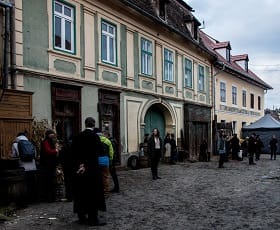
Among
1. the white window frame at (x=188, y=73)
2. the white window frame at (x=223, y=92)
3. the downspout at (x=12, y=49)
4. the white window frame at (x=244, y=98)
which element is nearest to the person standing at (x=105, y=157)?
the downspout at (x=12, y=49)

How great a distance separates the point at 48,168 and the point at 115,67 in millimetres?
7800

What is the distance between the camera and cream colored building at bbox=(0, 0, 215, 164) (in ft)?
40.1

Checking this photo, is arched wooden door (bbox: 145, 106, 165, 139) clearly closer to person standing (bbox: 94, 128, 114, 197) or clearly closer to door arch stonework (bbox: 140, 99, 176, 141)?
door arch stonework (bbox: 140, 99, 176, 141)

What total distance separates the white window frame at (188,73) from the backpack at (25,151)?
1498 cm

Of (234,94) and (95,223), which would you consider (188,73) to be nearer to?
(234,94)

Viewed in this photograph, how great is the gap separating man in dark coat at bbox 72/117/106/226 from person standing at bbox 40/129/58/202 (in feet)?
7.07

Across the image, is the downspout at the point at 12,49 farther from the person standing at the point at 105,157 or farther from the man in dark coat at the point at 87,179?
the man in dark coat at the point at 87,179

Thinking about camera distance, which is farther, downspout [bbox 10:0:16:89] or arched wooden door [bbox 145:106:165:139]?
arched wooden door [bbox 145:106:165:139]

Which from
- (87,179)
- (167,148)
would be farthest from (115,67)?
(87,179)

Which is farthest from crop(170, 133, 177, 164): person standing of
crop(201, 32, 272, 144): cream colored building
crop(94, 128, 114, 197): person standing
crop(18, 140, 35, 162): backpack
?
crop(18, 140, 35, 162): backpack

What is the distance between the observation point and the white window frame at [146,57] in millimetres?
18408

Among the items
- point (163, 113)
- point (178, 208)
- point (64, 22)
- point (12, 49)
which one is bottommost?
point (178, 208)

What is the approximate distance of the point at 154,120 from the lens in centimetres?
2031

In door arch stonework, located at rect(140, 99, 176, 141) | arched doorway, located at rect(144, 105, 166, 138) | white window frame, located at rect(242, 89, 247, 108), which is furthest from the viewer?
white window frame, located at rect(242, 89, 247, 108)
